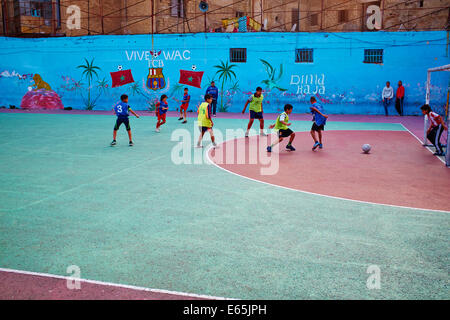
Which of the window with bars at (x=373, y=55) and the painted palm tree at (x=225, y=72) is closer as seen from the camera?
the window with bars at (x=373, y=55)

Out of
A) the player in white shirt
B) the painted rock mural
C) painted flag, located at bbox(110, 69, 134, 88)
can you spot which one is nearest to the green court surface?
the player in white shirt

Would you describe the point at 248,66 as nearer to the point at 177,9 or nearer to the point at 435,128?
the point at 177,9

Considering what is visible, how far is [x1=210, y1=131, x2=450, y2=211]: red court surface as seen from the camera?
7.50 m

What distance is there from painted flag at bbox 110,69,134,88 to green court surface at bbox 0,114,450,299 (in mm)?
18871

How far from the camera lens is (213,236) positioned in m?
5.41

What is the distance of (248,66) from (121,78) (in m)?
8.53

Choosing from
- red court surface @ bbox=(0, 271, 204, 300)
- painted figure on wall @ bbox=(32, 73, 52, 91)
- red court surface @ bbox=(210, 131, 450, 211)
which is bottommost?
red court surface @ bbox=(0, 271, 204, 300)

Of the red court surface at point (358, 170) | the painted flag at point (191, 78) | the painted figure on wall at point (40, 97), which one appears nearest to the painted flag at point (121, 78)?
the painted flag at point (191, 78)

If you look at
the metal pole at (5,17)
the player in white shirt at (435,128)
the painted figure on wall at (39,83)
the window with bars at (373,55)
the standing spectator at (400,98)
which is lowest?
the player in white shirt at (435,128)

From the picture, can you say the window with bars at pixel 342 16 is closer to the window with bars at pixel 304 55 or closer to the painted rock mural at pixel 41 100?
the window with bars at pixel 304 55

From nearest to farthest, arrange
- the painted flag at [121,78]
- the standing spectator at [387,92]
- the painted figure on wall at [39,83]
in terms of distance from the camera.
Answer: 1. the standing spectator at [387,92]
2. the painted flag at [121,78]
3. the painted figure on wall at [39,83]

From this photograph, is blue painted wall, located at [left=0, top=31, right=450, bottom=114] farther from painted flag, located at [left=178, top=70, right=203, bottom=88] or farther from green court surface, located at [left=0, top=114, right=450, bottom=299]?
green court surface, located at [left=0, top=114, right=450, bottom=299]

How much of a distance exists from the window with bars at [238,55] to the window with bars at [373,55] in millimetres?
7091

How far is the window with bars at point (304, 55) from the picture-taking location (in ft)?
80.4
